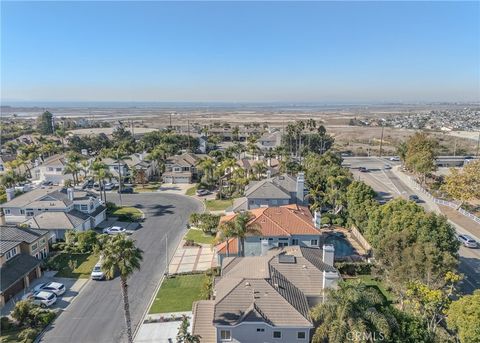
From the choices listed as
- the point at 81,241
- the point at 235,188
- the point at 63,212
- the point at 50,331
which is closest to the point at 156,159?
the point at 235,188

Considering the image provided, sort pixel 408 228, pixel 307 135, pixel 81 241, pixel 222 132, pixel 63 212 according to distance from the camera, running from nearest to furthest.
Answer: pixel 408 228, pixel 81 241, pixel 63 212, pixel 307 135, pixel 222 132

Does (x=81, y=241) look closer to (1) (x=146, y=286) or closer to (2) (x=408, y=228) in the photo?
(1) (x=146, y=286)

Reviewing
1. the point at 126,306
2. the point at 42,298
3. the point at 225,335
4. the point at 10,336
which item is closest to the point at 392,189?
the point at 225,335

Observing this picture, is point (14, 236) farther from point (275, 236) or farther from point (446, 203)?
point (446, 203)

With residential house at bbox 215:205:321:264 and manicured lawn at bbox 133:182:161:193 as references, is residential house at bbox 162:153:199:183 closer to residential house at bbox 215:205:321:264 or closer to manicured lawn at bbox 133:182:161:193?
manicured lawn at bbox 133:182:161:193

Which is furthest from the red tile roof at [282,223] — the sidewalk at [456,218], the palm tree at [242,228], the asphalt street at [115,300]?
the sidewalk at [456,218]

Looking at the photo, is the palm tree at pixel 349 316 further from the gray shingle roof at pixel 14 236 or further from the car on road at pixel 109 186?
the car on road at pixel 109 186

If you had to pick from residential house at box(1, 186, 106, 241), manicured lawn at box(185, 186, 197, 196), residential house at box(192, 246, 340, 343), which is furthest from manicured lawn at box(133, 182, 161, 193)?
residential house at box(192, 246, 340, 343)
